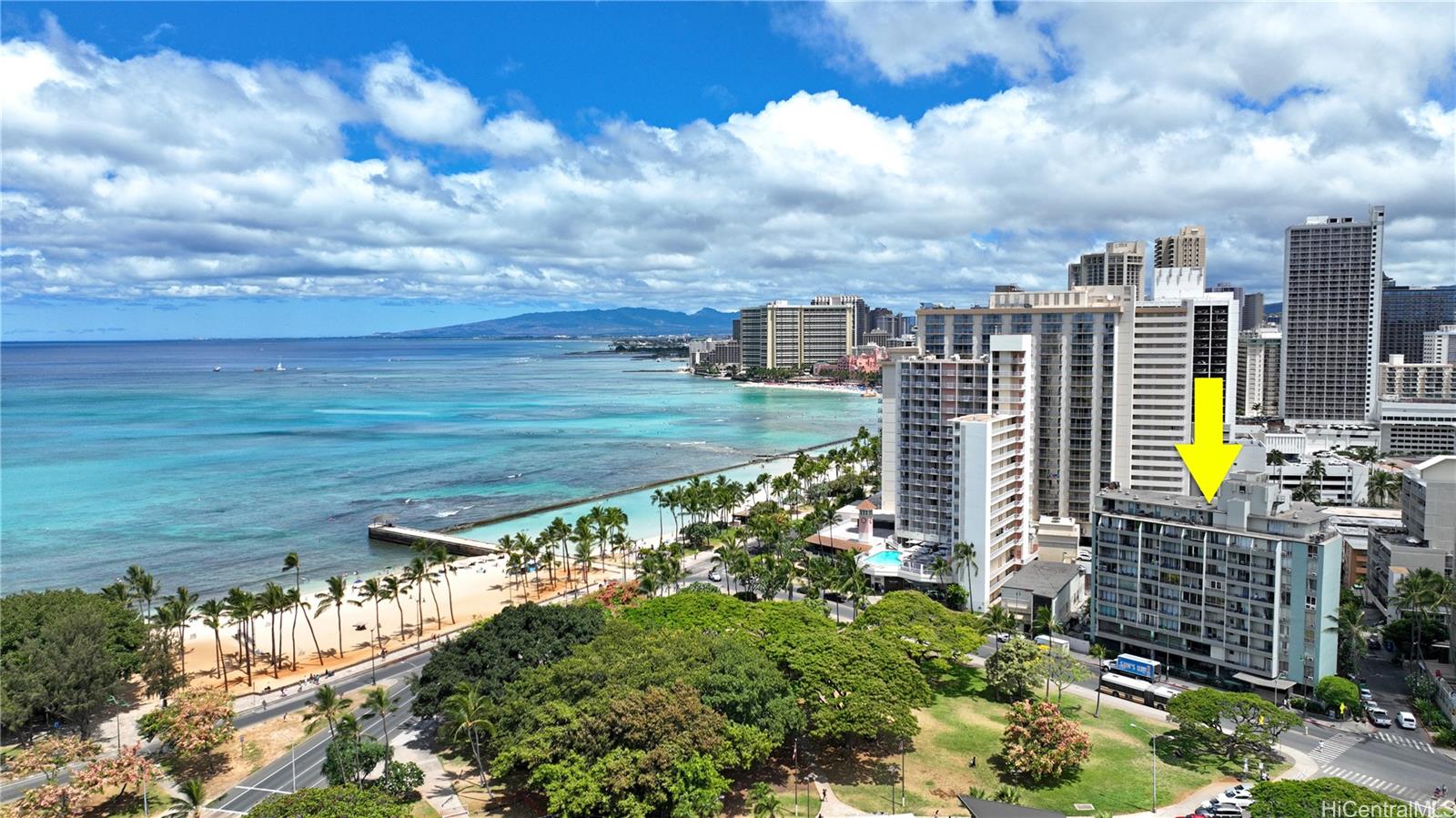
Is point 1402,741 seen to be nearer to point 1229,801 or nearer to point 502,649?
point 1229,801

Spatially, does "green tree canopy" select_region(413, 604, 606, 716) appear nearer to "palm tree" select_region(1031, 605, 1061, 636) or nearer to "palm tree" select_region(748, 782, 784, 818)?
"palm tree" select_region(748, 782, 784, 818)

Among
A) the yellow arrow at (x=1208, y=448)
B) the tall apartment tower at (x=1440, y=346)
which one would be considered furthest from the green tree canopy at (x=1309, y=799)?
the tall apartment tower at (x=1440, y=346)

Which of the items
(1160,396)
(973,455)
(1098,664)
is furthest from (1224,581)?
(1160,396)

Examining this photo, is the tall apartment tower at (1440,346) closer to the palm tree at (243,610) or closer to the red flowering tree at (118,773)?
the palm tree at (243,610)

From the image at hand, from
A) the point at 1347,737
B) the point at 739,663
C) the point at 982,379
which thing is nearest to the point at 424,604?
the point at 739,663

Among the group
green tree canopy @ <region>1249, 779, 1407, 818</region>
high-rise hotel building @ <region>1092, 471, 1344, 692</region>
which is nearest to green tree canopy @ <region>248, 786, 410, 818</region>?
green tree canopy @ <region>1249, 779, 1407, 818</region>

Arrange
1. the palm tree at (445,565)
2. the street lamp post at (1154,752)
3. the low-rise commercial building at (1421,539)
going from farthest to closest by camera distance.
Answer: the palm tree at (445,565) < the low-rise commercial building at (1421,539) < the street lamp post at (1154,752)

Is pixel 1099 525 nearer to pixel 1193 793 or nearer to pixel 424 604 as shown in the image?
pixel 1193 793

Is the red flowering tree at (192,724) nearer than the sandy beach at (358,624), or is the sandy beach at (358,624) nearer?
the red flowering tree at (192,724)
